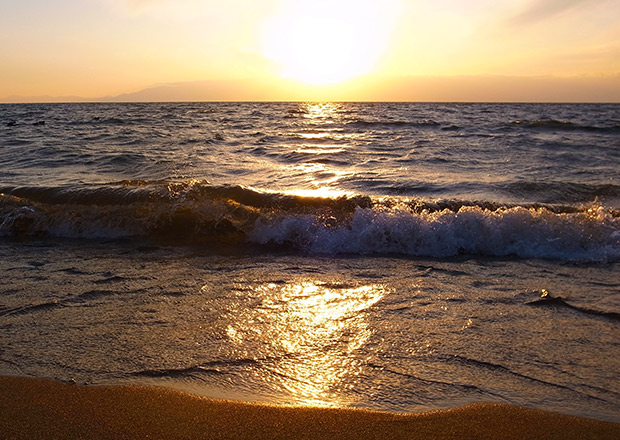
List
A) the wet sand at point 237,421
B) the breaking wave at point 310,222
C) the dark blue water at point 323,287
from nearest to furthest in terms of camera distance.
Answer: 1. the wet sand at point 237,421
2. the dark blue water at point 323,287
3. the breaking wave at point 310,222

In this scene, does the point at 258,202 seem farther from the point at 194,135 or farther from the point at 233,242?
the point at 194,135

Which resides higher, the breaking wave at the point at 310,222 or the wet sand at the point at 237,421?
the breaking wave at the point at 310,222

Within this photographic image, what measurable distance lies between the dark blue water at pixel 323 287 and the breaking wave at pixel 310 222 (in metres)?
0.03

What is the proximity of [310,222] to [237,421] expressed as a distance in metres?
4.70

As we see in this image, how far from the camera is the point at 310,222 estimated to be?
23.3ft

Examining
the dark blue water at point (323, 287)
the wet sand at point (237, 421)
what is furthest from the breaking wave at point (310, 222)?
the wet sand at point (237, 421)

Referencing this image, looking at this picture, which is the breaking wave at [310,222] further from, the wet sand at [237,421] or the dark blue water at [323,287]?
the wet sand at [237,421]

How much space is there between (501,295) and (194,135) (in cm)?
1808

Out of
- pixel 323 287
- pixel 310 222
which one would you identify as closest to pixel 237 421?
pixel 323 287

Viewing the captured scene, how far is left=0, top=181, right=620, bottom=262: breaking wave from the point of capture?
635cm

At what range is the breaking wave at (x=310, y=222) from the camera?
635 centimetres

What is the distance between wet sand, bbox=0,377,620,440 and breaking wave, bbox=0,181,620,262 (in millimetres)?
3734

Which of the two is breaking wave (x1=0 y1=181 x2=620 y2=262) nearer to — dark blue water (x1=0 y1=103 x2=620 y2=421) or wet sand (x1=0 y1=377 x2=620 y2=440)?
dark blue water (x1=0 y1=103 x2=620 y2=421)

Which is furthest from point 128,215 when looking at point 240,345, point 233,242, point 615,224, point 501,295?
point 615,224
